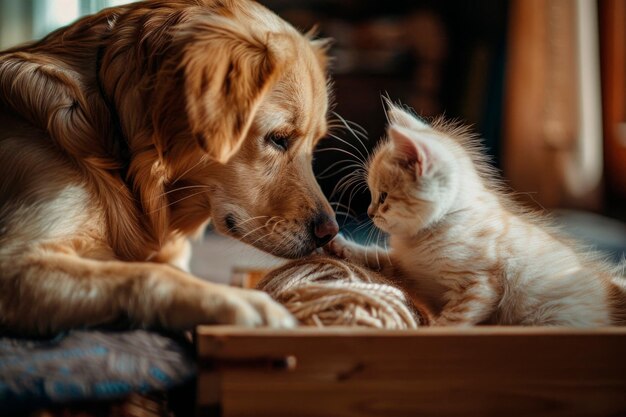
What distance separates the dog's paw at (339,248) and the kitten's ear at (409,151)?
0.84ft

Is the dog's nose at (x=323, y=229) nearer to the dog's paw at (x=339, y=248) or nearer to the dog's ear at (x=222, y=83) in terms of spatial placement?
the dog's paw at (x=339, y=248)

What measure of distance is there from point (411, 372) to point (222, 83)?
2.22ft

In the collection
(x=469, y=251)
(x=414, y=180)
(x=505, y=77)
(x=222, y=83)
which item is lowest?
(x=505, y=77)

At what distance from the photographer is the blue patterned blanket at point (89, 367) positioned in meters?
1.04

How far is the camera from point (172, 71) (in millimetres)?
1358

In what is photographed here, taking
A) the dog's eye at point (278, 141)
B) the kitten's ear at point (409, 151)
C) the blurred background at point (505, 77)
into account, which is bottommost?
the blurred background at point (505, 77)

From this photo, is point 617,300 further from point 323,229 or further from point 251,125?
point 251,125

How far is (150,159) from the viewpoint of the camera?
145 cm

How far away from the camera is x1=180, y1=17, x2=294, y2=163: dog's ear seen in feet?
4.32

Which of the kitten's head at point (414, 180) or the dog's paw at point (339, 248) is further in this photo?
the dog's paw at point (339, 248)

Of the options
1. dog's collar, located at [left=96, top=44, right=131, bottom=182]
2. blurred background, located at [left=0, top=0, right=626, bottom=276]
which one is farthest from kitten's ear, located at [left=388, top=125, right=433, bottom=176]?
blurred background, located at [left=0, top=0, right=626, bottom=276]

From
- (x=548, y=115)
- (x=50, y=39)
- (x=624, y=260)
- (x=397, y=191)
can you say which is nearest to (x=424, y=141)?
(x=397, y=191)

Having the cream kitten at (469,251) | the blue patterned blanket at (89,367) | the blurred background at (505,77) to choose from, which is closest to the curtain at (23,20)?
the blurred background at (505,77)

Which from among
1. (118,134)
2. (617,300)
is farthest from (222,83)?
(617,300)
